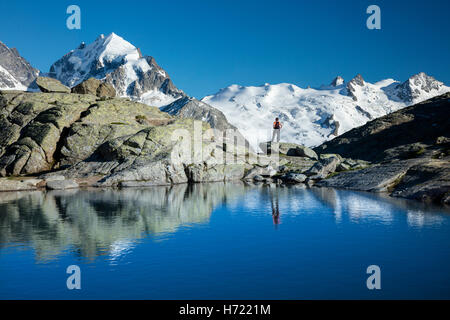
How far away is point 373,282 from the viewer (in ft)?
49.0

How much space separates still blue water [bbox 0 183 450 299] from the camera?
14523 mm

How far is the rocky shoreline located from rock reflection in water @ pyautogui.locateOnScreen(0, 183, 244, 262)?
54.1 ft

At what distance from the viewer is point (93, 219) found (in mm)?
29734

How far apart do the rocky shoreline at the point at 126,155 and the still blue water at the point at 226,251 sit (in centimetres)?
2105

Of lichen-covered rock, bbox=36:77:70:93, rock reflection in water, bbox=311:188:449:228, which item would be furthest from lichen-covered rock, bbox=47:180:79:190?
lichen-covered rock, bbox=36:77:70:93

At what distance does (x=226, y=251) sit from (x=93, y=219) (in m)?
14.1

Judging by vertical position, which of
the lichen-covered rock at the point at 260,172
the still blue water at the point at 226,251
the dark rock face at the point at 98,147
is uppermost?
the dark rock face at the point at 98,147

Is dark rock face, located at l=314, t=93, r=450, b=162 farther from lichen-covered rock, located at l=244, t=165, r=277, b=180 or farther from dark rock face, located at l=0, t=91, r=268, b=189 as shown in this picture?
dark rock face, located at l=0, t=91, r=268, b=189

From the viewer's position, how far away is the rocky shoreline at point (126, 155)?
57.4 meters

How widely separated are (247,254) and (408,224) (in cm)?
1300

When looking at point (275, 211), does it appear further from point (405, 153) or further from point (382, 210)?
point (405, 153)

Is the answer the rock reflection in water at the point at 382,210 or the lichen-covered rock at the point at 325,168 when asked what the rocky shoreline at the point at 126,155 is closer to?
the lichen-covered rock at the point at 325,168

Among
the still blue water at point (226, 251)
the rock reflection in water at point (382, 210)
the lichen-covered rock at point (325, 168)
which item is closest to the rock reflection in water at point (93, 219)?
the still blue water at point (226, 251)

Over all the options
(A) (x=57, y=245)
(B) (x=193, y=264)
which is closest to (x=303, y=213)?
(B) (x=193, y=264)
